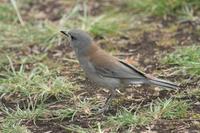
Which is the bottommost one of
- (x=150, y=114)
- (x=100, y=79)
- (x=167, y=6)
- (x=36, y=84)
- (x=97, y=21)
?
(x=150, y=114)

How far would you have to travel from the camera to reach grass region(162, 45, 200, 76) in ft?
23.1

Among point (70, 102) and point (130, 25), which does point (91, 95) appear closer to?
point (70, 102)

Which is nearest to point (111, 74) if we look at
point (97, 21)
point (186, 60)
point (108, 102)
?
point (108, 102)

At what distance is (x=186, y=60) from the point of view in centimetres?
731

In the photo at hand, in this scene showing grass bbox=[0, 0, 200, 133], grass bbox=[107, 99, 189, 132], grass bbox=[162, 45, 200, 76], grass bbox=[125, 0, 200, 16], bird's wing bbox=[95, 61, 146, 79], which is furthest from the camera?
grass bbox=[125, 0, 200, 16]

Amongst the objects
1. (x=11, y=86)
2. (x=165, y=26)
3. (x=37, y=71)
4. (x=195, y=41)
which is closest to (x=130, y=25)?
(x=165, y=26)

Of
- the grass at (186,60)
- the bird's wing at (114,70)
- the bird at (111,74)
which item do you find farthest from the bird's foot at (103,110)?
the grass at (186,60)

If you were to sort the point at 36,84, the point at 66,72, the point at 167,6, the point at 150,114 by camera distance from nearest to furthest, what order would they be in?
the point at 150,114 < the point at 36,84 < the point at 66,72 < the point at 167,6

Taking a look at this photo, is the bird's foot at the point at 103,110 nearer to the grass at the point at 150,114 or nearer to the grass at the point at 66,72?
the grass at the point at 66,72

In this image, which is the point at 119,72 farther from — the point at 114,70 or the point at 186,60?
the point at 186,60

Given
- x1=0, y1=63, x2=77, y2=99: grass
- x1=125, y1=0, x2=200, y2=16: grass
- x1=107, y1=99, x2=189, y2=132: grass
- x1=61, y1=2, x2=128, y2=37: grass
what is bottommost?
x1=107, y1=99, x2=189, y2=132: grass

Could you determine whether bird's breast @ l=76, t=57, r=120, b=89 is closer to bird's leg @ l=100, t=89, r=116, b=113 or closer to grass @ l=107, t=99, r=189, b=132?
bird's leg @ l=100, t=89, r=116, b=113

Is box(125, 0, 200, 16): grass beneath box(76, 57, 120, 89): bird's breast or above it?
above

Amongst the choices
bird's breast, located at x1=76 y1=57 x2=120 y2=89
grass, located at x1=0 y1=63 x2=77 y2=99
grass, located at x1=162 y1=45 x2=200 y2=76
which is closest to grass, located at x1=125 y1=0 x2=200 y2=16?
grass, located at x1=162 y1=45 x2=200 y2=76
